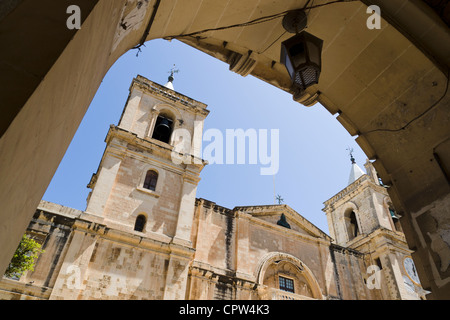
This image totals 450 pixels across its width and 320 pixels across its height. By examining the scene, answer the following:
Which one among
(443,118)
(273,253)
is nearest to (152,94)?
(273,253)

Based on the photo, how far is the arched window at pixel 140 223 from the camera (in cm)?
1339

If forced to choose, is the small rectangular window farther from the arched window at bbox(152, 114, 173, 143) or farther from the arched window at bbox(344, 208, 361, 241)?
the arched window at bbox(152, 114, 173, 143)

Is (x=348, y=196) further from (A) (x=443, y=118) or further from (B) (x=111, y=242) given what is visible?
(A) (x=443, y=118)

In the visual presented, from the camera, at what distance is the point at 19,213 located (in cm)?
148

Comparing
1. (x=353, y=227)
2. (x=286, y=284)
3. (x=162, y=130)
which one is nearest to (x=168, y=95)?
(x=162, y=130)

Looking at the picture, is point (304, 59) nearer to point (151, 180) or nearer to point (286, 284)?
point (151, 180)

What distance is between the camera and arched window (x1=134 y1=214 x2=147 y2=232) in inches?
527

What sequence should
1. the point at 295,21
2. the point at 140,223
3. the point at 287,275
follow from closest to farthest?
the point at 295,21 < the point at 140,223 < the point at 287,275

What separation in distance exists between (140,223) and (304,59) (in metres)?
11.6

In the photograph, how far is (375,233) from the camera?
20906 millimetres

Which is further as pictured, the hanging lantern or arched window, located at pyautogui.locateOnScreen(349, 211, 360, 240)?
arched window, located at pyautogui.locateOnScreen(349, 211, 360, 240)

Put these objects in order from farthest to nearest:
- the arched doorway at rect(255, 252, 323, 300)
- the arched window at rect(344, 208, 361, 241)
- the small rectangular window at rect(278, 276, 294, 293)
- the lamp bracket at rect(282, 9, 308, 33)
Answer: the arched window at rect(344, 208, 361, 241)
the small rectangular window at rect(278, 276, 294, 293)
the arched doorway at rect(255, 252, 323, 300)
the lamp bracket at rect(282, 9, 308, 33)

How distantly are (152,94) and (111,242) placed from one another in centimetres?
923

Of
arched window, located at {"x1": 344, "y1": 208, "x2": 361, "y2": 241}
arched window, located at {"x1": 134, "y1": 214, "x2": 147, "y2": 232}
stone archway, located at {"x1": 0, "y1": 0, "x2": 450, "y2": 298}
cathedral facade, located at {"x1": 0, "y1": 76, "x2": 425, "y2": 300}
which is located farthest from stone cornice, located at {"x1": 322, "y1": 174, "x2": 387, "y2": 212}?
stone archway, located at {"x1": 0, "y1": 0, "x2": 450, "y2": 298}
